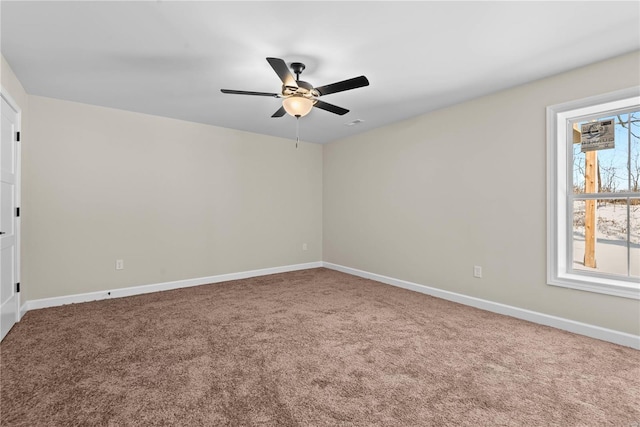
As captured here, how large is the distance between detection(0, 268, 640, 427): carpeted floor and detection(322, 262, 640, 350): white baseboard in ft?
0.30

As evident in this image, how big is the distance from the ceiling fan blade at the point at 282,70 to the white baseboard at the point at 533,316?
307cm

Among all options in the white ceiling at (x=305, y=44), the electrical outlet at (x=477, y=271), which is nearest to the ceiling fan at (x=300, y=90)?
the white ceiling at (x=305, y=44)

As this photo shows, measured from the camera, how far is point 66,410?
5.57ft

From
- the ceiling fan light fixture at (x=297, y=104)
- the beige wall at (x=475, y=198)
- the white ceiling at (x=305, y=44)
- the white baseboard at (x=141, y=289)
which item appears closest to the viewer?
the white ceiling at (x=305, y=44)

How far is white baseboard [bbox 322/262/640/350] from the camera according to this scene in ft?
8.38

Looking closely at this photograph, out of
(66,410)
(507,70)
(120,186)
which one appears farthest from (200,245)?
(507,70)

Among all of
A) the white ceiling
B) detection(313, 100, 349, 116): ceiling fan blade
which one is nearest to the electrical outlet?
the white ceiling

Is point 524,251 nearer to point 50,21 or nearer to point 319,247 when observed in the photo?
point 319,247

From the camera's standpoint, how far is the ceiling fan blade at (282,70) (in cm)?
206

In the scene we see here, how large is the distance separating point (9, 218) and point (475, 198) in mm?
4813

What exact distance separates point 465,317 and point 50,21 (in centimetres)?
429

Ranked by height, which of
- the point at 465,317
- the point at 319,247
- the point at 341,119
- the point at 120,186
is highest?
the point at 341,119

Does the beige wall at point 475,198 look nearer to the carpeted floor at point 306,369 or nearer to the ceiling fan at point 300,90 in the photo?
the carpeted floor at point 306,369

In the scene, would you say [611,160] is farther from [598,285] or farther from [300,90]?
[300,90]
